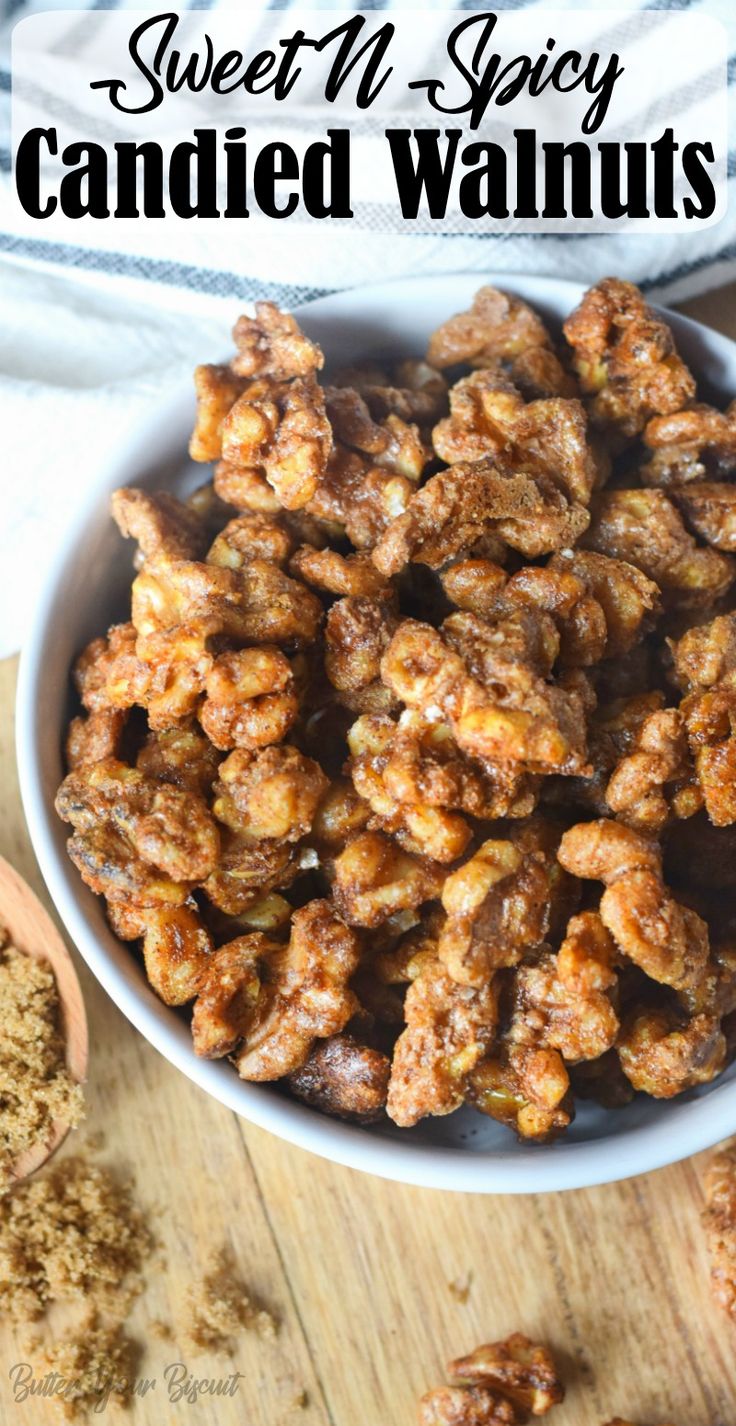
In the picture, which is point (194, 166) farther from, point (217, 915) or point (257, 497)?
point (217, 915)

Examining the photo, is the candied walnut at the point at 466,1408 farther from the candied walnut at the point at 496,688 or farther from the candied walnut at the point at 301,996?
the candied walnut at the point at 496,688

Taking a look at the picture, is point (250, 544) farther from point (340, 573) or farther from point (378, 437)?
point (378, 437)

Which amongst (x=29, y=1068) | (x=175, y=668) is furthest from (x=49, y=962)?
(x=175, y=668)

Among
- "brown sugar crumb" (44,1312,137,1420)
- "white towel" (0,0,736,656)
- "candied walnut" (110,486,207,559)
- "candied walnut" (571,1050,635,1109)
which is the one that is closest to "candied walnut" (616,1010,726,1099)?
"candied walnut" (571,1050,635,1109)

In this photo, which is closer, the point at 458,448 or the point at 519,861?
the point at 519,861

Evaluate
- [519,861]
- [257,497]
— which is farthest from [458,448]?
[519,861]
